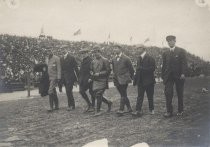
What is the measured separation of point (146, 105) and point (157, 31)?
1719mm

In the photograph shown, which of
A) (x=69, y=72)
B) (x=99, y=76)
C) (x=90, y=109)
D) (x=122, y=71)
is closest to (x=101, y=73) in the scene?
(x=99, y=76)

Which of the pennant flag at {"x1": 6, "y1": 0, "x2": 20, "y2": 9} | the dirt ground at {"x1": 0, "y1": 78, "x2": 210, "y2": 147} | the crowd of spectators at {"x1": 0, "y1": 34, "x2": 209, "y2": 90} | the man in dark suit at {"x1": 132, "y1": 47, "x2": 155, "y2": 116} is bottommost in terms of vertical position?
the dirt ground at {"x1": 0, "y1": 78, "x2": 210, "y2": 147}

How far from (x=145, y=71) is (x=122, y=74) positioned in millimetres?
566

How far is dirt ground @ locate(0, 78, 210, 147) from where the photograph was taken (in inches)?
273

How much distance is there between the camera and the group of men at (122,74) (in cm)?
830

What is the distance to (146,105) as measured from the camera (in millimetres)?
10359

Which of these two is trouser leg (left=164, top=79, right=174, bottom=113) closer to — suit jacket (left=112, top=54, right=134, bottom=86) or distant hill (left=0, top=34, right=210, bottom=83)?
suit jacket (left=112, top=54, right=134, bottom=86)

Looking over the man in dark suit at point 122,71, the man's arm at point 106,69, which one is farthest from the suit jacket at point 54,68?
the man in dark suit at point 122,71

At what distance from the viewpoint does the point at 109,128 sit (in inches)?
314

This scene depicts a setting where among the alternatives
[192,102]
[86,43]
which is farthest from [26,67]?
[192,102]

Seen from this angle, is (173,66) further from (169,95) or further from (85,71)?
(85,71)

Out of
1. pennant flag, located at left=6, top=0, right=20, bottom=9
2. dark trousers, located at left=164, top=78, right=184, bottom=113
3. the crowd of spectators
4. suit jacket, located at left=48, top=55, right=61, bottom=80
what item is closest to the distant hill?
the crowd of spectators

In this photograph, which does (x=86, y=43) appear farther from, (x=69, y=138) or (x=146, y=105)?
(x=69, y=138)

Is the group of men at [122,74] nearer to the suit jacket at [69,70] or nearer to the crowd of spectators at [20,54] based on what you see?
the suit jacket at [69,70]
